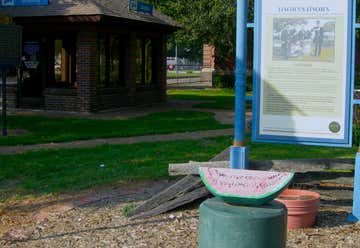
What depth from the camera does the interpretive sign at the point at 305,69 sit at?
6.31 meters

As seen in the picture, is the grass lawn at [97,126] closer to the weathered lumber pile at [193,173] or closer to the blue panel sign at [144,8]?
the blue panel sign at [144,8]

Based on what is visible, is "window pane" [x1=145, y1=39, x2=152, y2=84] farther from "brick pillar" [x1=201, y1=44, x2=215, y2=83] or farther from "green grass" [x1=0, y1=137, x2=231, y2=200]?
"brick pillar" [x1=201, y1=44, x2=215, y2=83]

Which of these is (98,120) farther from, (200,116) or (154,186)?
(154,186)

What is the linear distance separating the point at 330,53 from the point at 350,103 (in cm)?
53

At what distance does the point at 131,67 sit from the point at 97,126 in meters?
5.71

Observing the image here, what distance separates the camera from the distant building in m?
18.5

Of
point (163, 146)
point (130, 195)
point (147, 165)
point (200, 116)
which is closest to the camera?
point (130, 195)

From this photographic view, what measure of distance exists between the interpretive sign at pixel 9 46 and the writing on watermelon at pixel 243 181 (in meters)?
9.70

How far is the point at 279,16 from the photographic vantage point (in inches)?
252

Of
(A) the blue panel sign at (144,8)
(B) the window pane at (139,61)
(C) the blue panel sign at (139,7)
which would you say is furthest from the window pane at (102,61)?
(B) the window pane at (139,61)

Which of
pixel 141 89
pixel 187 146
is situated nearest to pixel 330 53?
pixel 187 146

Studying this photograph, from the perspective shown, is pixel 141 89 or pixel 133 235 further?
pixel 141 89

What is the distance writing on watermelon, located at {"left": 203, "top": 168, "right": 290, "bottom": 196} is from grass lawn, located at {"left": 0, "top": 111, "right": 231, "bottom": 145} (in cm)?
856

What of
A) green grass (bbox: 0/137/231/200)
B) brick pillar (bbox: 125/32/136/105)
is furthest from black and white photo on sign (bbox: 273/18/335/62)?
brick pillar (bbox: 125/32/136/105)
